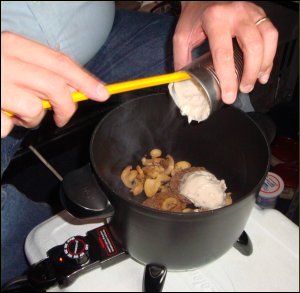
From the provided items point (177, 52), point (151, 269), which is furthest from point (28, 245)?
point (177, 52)

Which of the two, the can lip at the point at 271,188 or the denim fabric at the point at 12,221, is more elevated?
the denim fabric at the point at 12,221

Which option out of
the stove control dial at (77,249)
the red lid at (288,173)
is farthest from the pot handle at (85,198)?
the red lid at (288,173)

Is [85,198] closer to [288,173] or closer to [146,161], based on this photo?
[146,161]

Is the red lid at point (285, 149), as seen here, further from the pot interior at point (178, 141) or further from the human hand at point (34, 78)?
the human hand at point (34, 78)

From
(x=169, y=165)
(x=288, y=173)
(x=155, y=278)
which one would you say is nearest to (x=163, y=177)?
(x=169, y=165)

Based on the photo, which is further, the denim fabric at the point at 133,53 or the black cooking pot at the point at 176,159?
the denim fabric at the point at 133,53

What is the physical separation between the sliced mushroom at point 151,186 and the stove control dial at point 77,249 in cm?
17

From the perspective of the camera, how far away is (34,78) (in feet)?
1.64

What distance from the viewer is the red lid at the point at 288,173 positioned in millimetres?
1161

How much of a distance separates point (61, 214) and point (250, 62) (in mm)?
508

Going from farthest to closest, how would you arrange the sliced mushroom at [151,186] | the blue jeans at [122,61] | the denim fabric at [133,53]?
1. the denim fabric at [133,53]
2. the blue jeans at [122,61]
3. the sliced mushroom at [151,186]

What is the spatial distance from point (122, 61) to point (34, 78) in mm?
581

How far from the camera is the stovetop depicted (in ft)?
2.18

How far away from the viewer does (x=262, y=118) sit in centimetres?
71
